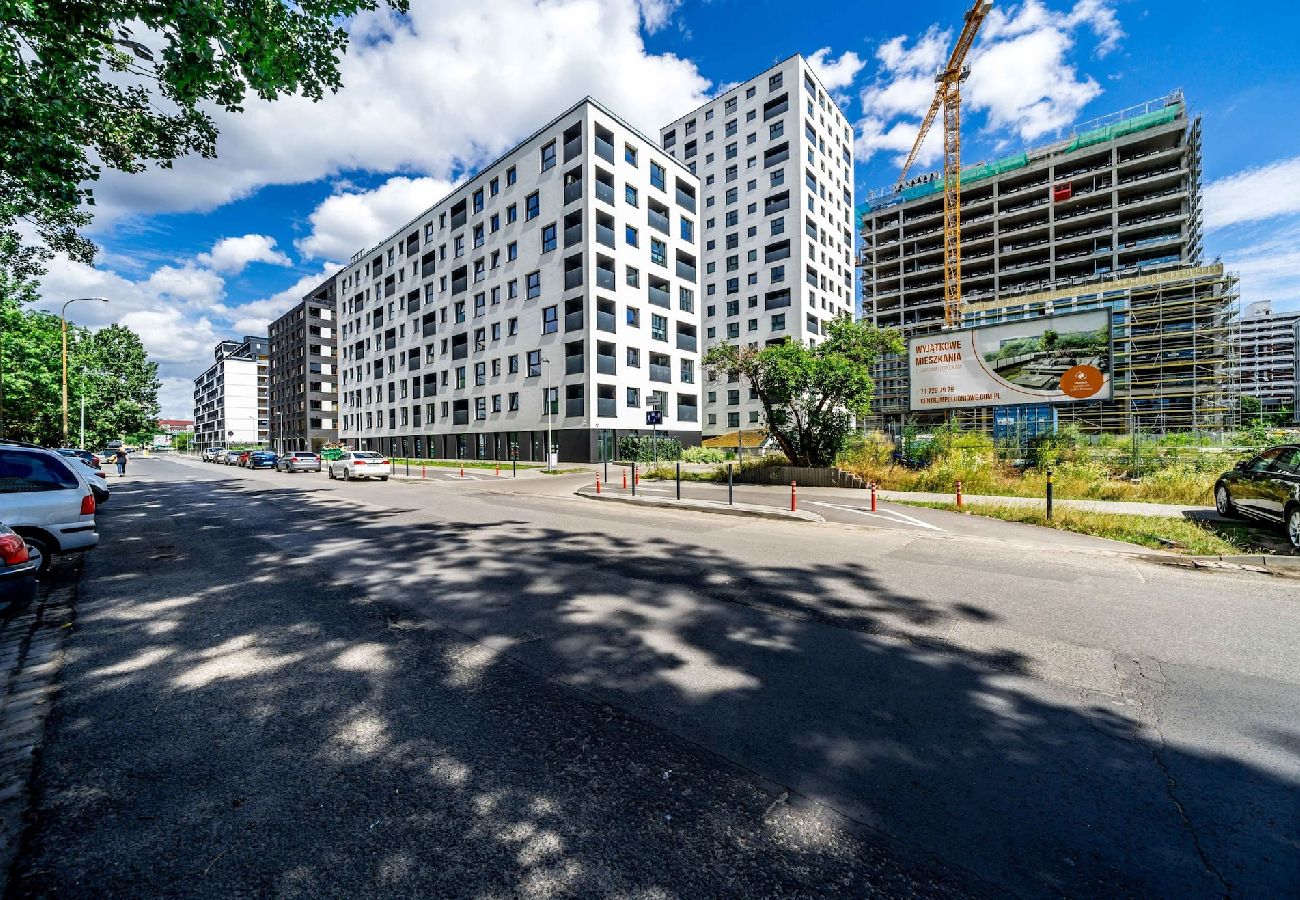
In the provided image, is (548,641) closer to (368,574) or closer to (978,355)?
(368,574)

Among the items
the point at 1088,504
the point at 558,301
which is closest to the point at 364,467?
the point at 558,301

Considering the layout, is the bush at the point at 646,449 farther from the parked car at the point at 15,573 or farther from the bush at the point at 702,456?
the parked car at the point at 15,573

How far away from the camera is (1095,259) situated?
59688mm

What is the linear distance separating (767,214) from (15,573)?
58.8 m

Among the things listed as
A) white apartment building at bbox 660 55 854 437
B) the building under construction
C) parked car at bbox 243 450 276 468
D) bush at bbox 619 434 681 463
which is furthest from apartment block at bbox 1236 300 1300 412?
parked car at bbox 243 450 276 468

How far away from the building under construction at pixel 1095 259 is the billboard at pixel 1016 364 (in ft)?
70.7

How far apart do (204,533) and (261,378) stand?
126 m

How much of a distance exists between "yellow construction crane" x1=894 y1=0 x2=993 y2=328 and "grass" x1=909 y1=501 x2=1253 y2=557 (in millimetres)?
62437

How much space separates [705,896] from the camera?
2.05 m

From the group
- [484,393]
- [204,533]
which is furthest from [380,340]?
[204,533]

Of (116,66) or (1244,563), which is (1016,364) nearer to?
(1244,563)

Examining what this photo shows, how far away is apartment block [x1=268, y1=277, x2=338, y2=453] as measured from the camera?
7719 cm

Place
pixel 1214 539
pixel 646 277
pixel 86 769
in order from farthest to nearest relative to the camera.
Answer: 1. pixel 646 277
2. pixel 1214 539
3. pixel 86 769

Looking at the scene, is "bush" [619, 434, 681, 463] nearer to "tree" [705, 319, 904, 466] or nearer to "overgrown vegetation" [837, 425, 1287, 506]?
"tree" [705, 319, 904, 466]
